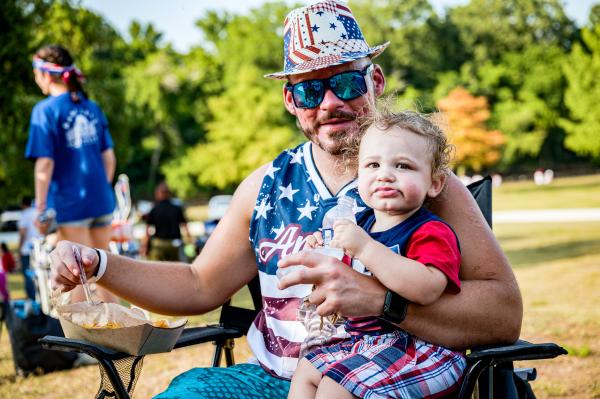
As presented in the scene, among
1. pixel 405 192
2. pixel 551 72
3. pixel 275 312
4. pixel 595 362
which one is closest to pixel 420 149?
pixel 405 192

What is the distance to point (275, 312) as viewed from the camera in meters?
2.33

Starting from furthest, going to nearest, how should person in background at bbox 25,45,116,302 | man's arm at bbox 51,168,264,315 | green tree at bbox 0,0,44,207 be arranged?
1. green tree at bbox 0,0,44,207
2. person in background at bbox 25,45,116,302
3. man's arm at bbox 51,168,264,315

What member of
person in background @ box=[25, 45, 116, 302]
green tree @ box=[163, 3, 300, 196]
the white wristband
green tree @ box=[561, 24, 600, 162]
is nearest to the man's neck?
the white wristband

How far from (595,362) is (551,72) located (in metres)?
52.2

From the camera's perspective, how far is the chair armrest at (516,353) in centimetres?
186

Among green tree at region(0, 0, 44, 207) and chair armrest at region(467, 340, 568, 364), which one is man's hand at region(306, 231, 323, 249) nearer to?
chair armrest at region(467, 340, 568, 364)

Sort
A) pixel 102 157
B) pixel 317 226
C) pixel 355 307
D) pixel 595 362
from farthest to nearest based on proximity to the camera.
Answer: pixel 102 157 < pixel 595 362 < pixel 317 226 < pixel 355 307

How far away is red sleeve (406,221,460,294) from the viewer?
Result: 5.94 ft

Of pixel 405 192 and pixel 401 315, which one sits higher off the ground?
pixel 405 192

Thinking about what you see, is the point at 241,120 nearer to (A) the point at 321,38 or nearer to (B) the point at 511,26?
(B) the point at 511,26

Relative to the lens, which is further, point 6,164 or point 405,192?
point 6,164

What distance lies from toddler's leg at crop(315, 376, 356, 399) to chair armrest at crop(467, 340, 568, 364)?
1.13 ft

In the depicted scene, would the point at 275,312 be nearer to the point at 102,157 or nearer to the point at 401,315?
the point at 401,315

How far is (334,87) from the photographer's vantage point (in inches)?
92.0
